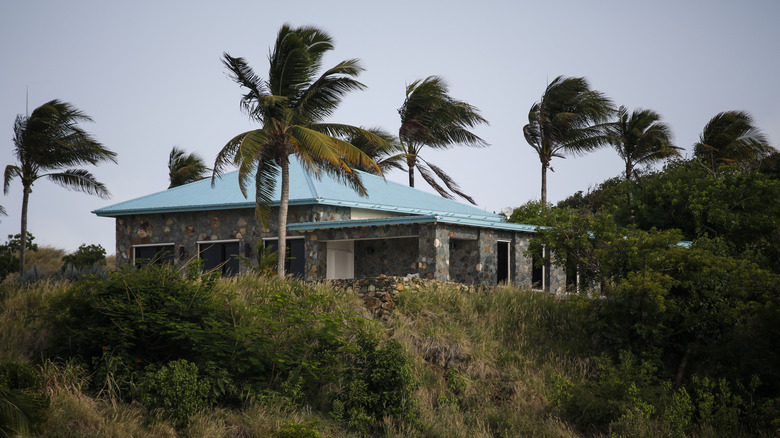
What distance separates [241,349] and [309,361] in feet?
4.24

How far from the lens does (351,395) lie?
43.0 feet

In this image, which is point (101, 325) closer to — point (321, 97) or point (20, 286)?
point (20, 286)

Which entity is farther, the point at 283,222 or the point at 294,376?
the point at 283,222

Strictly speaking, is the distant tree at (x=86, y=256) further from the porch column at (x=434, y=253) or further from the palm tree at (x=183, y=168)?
the porch column at (x=434, y=253)

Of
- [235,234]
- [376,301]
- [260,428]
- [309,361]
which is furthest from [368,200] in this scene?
[260,428]

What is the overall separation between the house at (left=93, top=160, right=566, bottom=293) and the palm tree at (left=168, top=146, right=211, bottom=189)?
12.8m

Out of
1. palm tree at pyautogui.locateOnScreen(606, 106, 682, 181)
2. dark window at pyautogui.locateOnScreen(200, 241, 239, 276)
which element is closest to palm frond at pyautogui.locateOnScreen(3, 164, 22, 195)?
dark window at pyautogui.locateOnScreen(200, 241, 239, 276)

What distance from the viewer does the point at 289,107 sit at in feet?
72.1

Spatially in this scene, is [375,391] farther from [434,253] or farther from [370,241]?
[370,241]

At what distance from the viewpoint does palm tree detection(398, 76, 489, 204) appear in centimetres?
3328

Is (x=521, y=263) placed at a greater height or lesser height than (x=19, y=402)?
greater

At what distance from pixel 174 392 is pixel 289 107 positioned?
477 inches

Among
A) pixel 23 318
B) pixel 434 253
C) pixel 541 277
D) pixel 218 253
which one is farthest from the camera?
pixel 218 253

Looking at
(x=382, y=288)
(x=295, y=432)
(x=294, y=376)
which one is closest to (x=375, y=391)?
(x=294, y=376)
